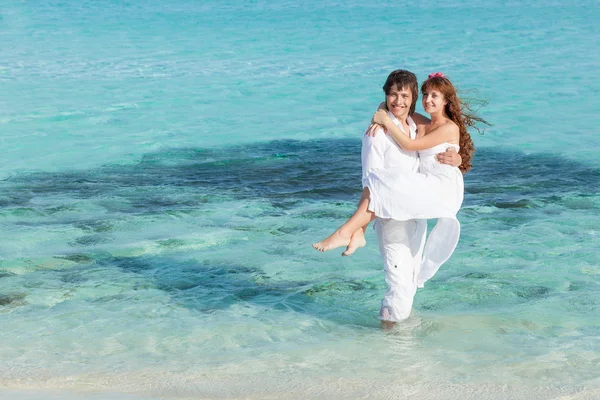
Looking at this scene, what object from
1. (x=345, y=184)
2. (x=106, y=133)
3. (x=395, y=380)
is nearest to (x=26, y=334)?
(x=395, y=380)

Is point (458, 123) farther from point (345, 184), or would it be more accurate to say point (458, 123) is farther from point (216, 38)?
point (216, 38)

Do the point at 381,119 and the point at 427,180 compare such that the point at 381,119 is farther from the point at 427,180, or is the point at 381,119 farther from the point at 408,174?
the point at 427,180

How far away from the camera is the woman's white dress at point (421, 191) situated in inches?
212

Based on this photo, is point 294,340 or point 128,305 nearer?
point 294,340

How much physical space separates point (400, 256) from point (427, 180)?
0.54m

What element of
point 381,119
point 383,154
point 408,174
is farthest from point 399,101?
point 408,174

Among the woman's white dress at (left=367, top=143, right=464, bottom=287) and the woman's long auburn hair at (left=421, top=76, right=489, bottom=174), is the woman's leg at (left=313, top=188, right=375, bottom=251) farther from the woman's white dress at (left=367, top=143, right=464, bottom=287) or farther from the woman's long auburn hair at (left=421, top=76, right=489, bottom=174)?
the woman's long auburn hair at (left=421, top=76, right=489, bottom=174)

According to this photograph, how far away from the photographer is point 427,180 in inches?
215

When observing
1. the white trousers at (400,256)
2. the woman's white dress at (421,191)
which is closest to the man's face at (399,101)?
the woman's white dress at (421,191)

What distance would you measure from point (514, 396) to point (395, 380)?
0.71 m

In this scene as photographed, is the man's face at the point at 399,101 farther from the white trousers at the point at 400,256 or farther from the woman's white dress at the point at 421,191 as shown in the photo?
the white trousers at the point at 400,256

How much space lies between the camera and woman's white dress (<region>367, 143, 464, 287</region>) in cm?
538

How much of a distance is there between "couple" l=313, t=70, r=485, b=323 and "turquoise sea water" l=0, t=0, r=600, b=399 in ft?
2.26

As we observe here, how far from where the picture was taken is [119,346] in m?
5.79
